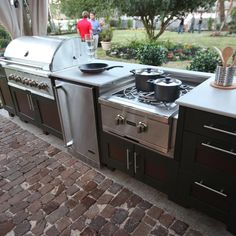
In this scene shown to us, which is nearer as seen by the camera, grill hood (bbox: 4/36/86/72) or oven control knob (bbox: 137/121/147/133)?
oven control knob (bbox: 137/121/147/133)

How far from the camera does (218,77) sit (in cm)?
136

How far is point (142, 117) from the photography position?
1400mm

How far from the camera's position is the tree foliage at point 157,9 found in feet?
8.45

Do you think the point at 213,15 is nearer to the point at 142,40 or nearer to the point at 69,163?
the point at 142,40

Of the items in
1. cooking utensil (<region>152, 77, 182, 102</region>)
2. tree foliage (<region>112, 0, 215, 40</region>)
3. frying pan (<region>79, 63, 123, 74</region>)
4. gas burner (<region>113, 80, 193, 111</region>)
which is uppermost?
tree foliage (<region>112, 0, 215, 40</region>)

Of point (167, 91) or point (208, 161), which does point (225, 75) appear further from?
point (208, 161)

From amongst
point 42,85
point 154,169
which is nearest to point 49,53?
point 42,85

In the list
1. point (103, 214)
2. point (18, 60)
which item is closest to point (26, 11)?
point (18, 60)

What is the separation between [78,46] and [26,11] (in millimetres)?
1329

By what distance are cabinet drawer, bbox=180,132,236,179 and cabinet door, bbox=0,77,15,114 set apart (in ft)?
8.10

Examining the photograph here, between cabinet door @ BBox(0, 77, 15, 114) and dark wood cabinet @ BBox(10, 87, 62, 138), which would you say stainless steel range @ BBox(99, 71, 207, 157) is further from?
cabinet door @ BBox(0, 77, 15, 114)

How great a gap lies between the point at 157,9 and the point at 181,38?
52 cm

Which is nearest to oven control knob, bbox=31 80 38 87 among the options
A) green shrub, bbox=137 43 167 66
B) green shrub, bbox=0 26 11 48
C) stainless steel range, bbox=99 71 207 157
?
stainless steel range, bbox=99 71 207 157

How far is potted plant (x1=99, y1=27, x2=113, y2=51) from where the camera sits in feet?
12.8
